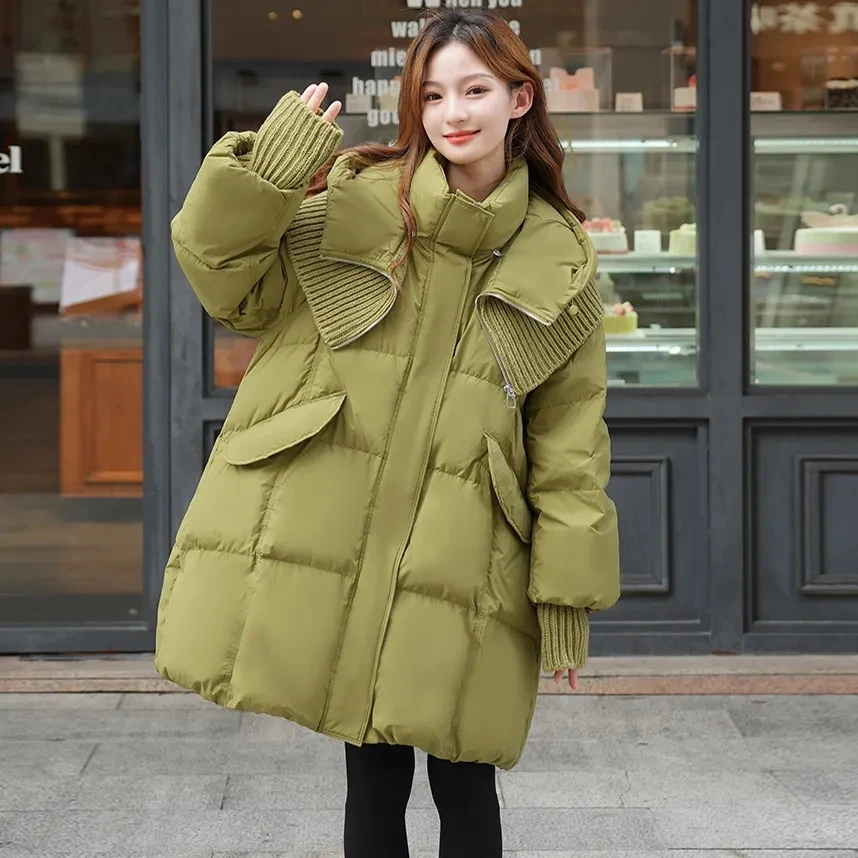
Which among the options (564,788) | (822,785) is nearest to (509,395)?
(564,788)

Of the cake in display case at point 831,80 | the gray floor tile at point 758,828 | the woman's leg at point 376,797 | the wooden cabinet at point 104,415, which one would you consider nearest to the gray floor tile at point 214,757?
the gray floor tile at point 758,828

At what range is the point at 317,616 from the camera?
283 centimetres

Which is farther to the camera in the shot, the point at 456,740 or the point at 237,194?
the point at 456,740

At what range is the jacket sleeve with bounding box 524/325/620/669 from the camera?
2916mm

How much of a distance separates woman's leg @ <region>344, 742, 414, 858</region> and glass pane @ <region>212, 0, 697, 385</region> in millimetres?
3270

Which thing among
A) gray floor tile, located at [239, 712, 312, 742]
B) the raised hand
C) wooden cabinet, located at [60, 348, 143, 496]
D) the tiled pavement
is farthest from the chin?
wooden cabinet, located at [60, 348, 143, 496]

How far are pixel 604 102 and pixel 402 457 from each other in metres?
3.64

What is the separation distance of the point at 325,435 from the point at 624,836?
1875 mm

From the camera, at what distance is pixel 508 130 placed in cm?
307

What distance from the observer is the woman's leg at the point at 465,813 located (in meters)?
2.99

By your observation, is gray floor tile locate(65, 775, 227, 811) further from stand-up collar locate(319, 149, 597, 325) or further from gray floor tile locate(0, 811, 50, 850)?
stand-up collar locate(319, 149, 597, 325)

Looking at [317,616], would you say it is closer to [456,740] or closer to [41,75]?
[456,740]

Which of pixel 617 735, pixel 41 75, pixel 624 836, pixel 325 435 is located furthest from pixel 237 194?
pixel 41 75

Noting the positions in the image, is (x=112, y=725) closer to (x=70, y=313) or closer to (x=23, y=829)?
(x=23, y=829)
